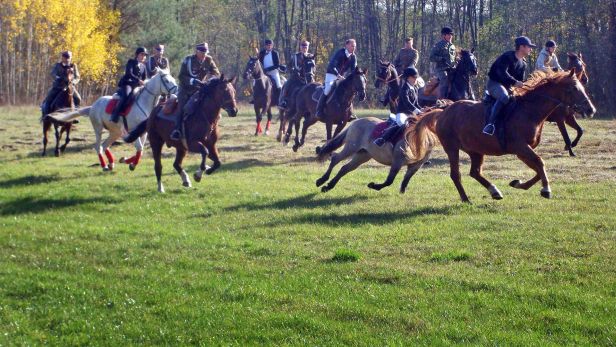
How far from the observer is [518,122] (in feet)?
44.9

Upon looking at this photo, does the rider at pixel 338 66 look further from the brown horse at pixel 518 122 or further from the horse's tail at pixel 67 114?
the brown horse at pixel 518 122

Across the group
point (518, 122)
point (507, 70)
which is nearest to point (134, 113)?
point (507, 70)

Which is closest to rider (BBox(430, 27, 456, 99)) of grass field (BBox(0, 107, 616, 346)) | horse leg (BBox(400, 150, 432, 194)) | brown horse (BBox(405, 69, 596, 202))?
grass field (BBox(0, 107, 616, 346))

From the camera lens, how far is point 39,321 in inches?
346

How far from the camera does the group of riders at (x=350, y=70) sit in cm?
1416

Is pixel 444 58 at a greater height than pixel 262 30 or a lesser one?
lesser

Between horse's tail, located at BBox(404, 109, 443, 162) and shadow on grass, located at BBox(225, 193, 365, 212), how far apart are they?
3.95 ft

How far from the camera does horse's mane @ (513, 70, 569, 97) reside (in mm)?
13555

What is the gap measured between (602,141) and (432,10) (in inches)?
1525

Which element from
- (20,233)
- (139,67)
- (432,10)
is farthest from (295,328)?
(432,10)

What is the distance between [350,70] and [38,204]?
968cm

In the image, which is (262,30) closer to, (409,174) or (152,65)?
(152,65)

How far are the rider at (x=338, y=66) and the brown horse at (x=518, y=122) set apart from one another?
Answer: 24.5 ft

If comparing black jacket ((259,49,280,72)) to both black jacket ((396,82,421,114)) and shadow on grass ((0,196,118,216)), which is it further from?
shadow on grass ((0,196,118,216))
